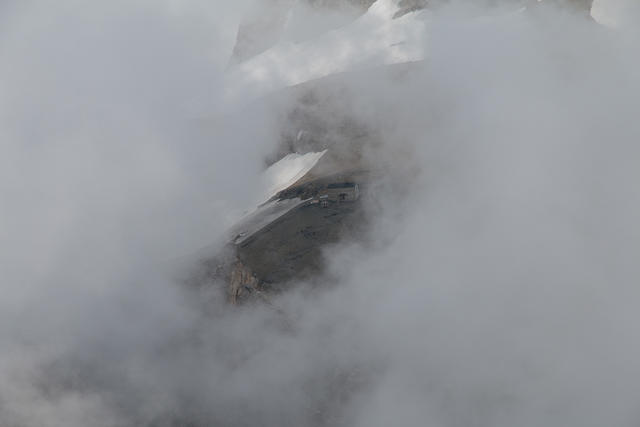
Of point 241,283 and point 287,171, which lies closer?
point 287,171

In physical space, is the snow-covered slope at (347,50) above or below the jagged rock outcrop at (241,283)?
above

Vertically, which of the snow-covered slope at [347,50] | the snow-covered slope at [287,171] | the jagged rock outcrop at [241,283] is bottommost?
the jagged rock outcrop at [241,283]

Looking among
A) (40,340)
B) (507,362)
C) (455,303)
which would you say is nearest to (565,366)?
(507,362)

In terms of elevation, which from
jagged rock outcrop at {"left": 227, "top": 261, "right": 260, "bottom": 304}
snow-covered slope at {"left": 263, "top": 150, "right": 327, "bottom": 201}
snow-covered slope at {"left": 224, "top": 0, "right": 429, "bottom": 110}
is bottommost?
jagged rock outcrop at {"left": 227, "top": 261, "right": 260, "bottom": 304}

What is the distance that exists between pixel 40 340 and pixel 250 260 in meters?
8.10

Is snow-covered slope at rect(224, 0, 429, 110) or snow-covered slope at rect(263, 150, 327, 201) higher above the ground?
snow-covered slope at rect(224, 0, 429, 110)

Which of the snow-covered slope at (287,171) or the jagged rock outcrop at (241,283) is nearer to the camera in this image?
the snow-covered slope at (287,171)

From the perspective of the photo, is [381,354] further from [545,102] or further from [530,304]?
[545,102]

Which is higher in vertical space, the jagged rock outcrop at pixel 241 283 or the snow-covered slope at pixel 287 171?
the snow-covered slope at pixel 287 171

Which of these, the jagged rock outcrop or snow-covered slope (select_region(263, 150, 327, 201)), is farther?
the jagged rock outcrop

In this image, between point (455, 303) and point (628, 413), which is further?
point (455, 303)

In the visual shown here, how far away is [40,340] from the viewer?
113 feet

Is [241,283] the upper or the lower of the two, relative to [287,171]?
lower

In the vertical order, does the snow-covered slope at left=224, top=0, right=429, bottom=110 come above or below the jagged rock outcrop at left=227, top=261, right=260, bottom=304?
above
